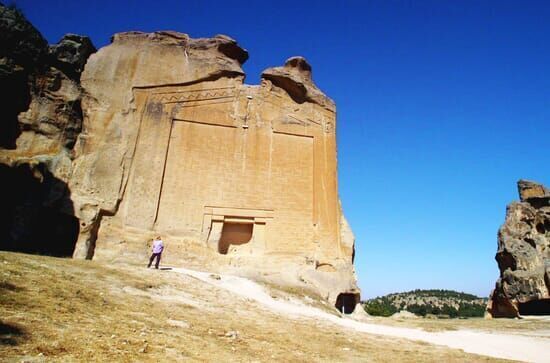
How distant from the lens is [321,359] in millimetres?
6797

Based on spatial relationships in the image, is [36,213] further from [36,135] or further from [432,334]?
[432,334]

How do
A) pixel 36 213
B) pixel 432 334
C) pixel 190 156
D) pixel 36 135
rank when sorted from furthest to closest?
1. pixel 190 156
2. pixel 36 135
3. pixel 36 213
4. pixel 432 334

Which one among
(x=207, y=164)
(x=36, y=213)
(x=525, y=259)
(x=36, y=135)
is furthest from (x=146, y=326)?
(x=525, y=259)

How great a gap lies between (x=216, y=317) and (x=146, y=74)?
1281cm

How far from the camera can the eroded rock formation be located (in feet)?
51.8

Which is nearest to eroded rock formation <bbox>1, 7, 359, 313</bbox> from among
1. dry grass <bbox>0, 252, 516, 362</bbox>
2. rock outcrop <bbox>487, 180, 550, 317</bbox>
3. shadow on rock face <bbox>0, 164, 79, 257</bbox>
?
shadow on rock face <bbox>0, 164, 79, 257</bbox>

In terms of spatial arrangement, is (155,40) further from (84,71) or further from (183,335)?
(183,335)

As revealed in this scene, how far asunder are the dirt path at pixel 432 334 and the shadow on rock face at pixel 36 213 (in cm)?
522

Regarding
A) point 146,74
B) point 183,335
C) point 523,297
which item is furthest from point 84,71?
point 523,297

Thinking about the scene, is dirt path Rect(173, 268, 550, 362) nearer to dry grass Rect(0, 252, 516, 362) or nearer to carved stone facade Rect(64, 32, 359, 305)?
dry grass Rect(0, 252, 516, 362)

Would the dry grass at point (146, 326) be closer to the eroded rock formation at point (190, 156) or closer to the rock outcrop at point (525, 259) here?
the eroded rock formation at point (190, 156)

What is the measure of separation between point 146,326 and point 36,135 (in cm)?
1303

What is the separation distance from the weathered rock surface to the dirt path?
5.77 meters

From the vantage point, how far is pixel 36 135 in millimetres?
16328
